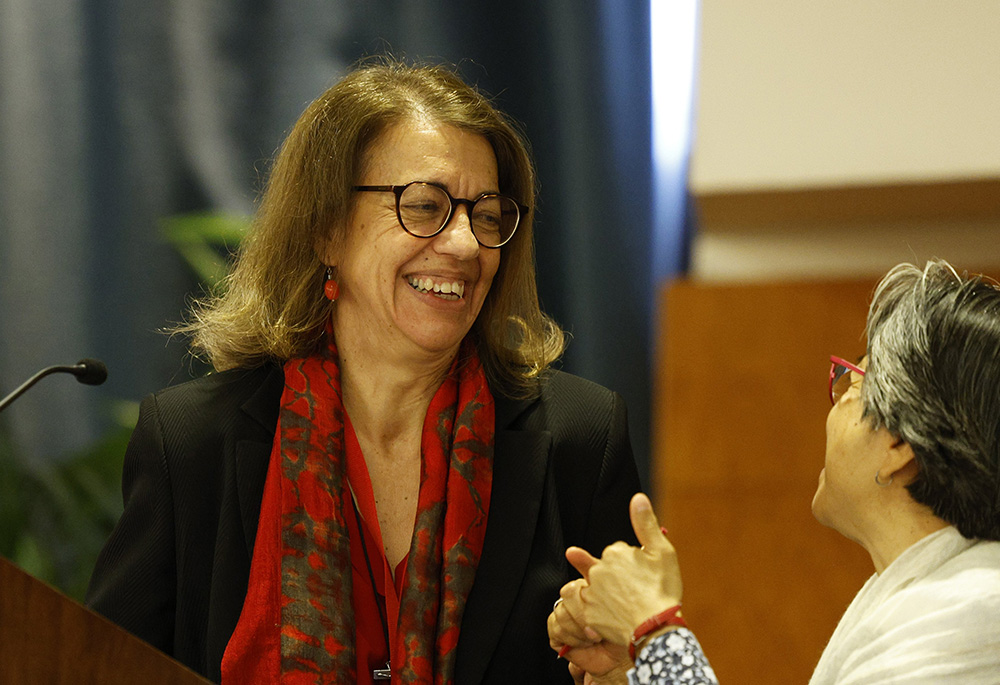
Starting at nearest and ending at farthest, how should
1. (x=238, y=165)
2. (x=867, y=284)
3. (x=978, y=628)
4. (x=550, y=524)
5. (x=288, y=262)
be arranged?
(x=978, y=628), (x=867, y=284), (x=550, y=524), (x=288, y=262), (x=238, y=165)

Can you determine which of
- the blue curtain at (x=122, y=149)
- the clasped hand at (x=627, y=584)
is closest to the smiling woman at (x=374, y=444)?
the clasped hand at (x=627, y=584)

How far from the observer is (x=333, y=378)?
1.82 meters

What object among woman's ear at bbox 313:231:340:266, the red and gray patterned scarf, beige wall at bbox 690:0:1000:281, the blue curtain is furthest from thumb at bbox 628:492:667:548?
the blue curtain

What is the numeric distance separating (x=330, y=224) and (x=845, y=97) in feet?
3.19

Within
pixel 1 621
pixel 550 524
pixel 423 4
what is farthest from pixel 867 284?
pixel 423 4

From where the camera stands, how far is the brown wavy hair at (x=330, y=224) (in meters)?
1.81

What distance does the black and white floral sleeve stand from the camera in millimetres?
1143

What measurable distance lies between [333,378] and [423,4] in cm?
176

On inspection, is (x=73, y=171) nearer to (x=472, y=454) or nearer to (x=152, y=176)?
(x=152, y=176)

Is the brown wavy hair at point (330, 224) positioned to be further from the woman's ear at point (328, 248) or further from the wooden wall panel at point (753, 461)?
the wooden wall panel at point (753, 461)

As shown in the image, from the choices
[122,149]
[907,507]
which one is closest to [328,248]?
[907,507]

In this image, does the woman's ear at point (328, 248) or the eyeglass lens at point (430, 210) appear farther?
the woman's ear at point (328, 248)

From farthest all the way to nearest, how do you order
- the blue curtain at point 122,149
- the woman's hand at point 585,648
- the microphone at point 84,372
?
the blue curtain at point 122,149 < the microphone at point 84,372 < the woman's hand at point 585,648

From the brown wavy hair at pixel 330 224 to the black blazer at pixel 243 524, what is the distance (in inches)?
3.6
